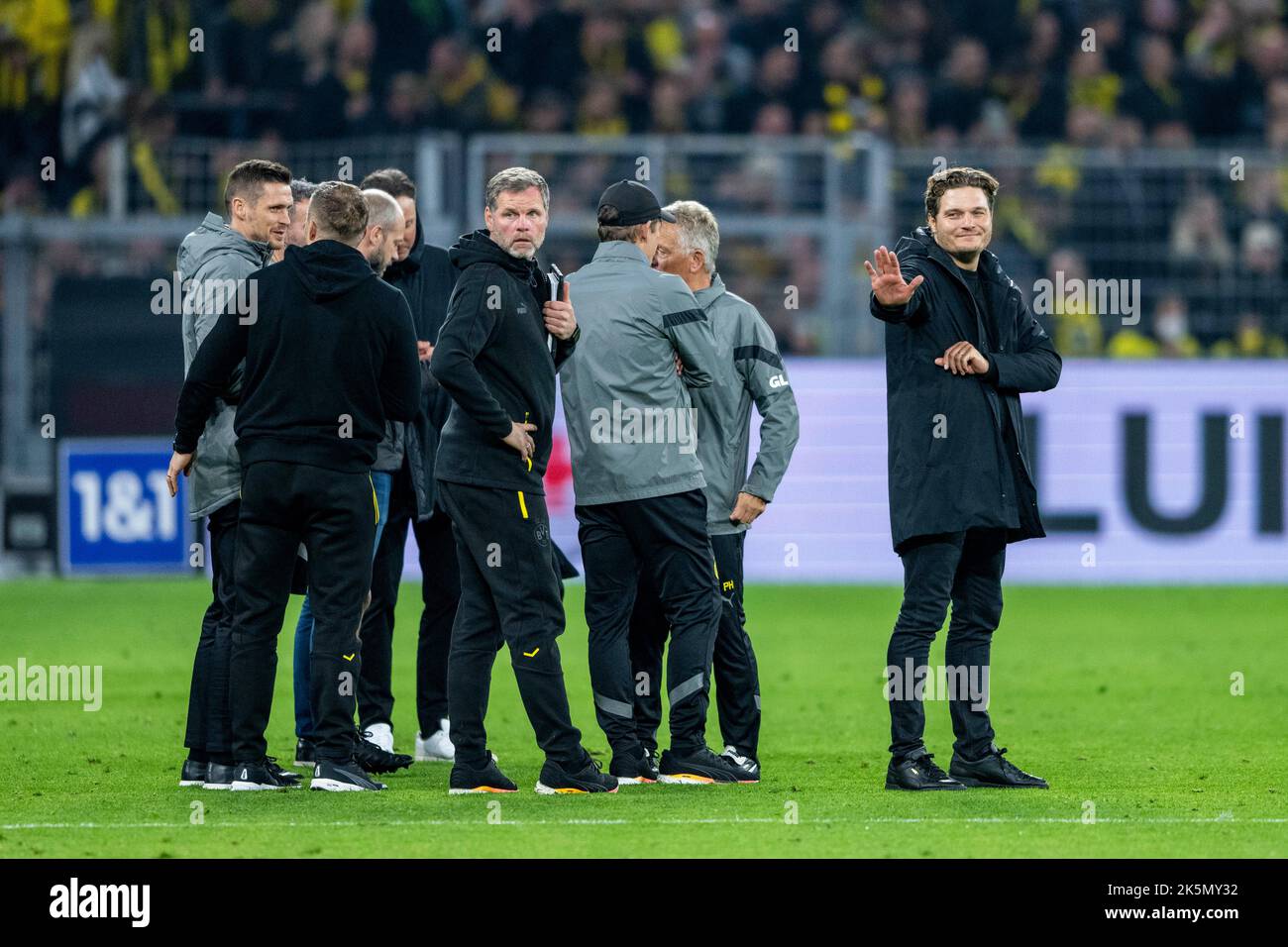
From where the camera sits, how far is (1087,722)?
29.4 feet

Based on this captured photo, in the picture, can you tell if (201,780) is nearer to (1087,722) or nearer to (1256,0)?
(1087,722)

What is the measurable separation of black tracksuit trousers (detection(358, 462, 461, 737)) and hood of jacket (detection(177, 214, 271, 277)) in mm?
1135

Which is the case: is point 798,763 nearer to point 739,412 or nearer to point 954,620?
point 954,620

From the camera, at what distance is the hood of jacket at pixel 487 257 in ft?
22.4

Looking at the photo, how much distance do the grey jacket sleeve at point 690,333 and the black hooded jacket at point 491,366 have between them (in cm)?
41

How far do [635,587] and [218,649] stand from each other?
1365 millimetres

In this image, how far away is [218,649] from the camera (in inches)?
281

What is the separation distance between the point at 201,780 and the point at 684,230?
2473 mm

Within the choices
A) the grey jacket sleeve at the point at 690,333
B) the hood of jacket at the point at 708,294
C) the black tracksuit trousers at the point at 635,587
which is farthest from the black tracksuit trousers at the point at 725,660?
the hood of jacket at the point at 708,294

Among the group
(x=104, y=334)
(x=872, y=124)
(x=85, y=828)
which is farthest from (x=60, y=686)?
(x=872, y=124)

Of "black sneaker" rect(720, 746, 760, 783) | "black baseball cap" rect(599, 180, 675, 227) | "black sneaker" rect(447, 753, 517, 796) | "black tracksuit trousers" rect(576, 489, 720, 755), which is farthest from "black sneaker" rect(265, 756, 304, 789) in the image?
"black baseball cap" rect(599, 180, 675, 227)

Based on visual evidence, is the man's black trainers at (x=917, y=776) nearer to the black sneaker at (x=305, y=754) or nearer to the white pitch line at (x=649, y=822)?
the white pitch line at (x=649, y=822)

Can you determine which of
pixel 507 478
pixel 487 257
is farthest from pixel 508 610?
pixel 487 257

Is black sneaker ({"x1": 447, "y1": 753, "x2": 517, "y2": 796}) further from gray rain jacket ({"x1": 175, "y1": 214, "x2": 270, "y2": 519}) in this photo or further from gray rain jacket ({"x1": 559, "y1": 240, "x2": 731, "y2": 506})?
gray rain jacket ({"x1": 175, "y1": 214, "x2": 270, "y2": 519})
